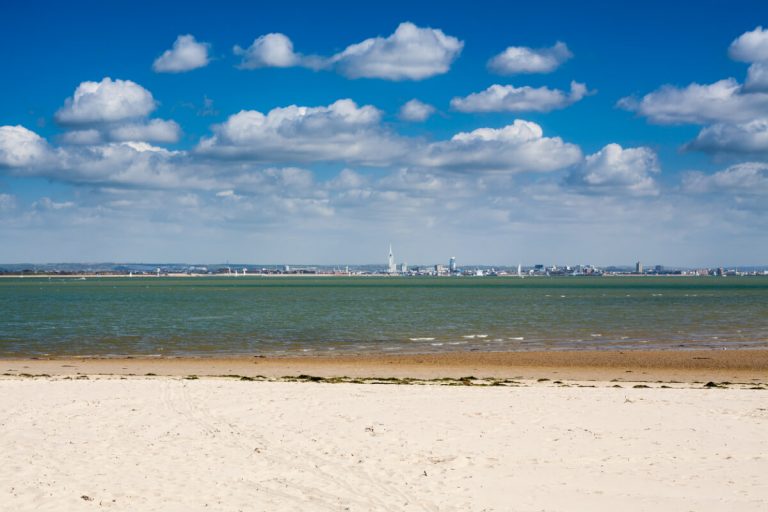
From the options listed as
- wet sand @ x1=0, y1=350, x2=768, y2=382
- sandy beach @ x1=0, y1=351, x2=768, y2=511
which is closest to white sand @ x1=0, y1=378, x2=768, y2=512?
sandy beach @ x1=0, y1=351, x2=768, y2=511

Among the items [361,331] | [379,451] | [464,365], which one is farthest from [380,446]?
[361,331]

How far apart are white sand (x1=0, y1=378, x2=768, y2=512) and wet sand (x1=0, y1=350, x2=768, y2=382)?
880 centimetres

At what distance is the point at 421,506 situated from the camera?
11102 mm

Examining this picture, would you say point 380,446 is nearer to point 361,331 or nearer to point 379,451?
point 379,451

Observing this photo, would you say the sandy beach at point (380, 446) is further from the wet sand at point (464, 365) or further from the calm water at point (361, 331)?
the calm water at point (361, 331)

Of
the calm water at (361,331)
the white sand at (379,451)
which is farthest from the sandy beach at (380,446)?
the calm water at (361,331)

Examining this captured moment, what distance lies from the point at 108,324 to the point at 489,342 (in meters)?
33.0

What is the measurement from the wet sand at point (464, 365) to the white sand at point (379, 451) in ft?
28.9

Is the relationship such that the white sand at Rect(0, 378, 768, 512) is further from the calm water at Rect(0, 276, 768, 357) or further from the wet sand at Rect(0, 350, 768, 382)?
the calm water at Rect(0, 276, 768, 357)

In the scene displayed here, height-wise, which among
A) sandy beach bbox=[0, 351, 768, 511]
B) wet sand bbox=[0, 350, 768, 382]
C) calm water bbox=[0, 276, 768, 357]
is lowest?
calm water bbox=[0, 276, 768, 357]

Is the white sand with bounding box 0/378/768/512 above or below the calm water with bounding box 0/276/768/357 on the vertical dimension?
above

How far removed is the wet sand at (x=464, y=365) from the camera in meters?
30.5

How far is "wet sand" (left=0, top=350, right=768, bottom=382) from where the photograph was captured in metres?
30.5

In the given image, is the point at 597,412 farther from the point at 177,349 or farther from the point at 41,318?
the point at 41,318
